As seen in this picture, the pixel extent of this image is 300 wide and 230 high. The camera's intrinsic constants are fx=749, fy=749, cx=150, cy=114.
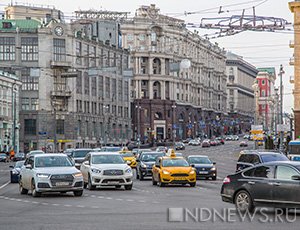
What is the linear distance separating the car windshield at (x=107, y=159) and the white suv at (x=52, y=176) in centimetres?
391

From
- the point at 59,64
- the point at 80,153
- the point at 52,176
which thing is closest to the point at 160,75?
the point at 59,64

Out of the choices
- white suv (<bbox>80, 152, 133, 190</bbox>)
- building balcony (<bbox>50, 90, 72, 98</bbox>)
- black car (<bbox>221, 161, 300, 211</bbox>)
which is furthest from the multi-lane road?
building balcony (<bbox>50, 90, 72, 98</bbox>)

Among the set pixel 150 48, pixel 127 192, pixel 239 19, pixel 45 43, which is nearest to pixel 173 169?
pixel 127 192

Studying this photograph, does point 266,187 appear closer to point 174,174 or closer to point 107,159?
point 107,159

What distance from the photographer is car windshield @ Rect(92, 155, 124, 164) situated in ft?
105

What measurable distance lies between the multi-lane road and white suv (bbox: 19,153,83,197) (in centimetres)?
41

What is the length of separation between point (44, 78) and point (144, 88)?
4988cm

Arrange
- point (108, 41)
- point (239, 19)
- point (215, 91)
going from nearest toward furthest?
1. point (239, 19)
2. point (108, 41)
3. point (215, 91)

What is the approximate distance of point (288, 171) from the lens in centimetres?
1898

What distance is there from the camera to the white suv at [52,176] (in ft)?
87.2

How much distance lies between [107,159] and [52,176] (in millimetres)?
5937

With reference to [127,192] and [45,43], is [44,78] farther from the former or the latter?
[127,192]

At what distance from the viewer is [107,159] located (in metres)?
32.3

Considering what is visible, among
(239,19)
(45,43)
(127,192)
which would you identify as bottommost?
(127,192)
